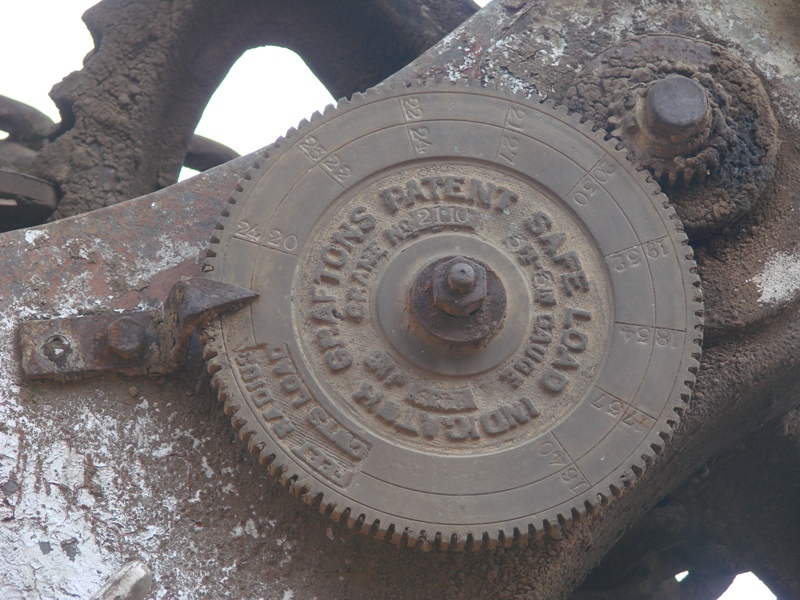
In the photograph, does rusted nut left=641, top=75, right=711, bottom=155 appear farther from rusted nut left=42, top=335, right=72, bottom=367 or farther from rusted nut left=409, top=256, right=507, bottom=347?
rusted nut left=42, top=335, right=72, bottom=367

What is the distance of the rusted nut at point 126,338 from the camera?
14.0 ft

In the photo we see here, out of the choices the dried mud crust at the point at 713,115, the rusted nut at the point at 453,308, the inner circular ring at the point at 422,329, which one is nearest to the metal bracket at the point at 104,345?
the inner circular ring at the point at 422,329

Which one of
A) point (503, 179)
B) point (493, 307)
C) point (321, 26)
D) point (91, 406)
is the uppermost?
point (321, 26)

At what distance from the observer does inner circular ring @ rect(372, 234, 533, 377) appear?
164 inches

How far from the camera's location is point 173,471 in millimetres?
4250

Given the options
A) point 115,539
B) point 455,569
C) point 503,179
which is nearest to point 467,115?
point 503,179

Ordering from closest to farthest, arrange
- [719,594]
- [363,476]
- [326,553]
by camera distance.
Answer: [363,476] → [326,553] → [719,594]

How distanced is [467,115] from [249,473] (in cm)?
158

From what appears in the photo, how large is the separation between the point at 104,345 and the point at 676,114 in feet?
7.82

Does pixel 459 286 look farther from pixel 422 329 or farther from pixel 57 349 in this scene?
pixel 57 349

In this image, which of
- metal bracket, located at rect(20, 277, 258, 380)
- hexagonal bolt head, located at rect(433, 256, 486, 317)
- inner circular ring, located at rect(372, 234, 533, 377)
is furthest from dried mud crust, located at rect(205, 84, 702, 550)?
metal bracket, located at rect(20, 277, 258, 380)

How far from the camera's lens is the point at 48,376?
14.0 feet

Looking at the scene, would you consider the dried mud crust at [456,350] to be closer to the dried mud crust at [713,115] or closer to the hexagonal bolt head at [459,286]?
the hexagonal bolt head at [459,286]

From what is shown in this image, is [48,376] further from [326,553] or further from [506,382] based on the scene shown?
[506,382]
